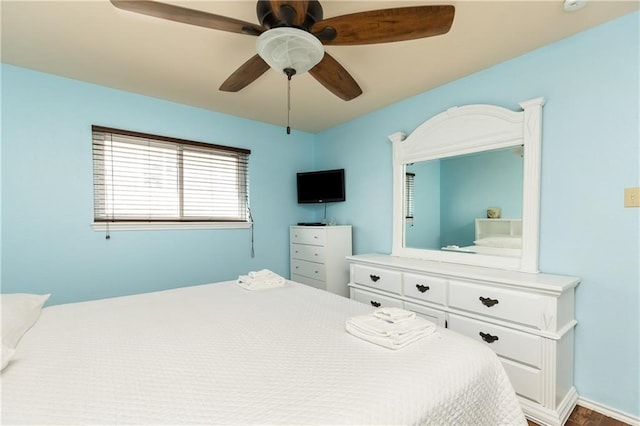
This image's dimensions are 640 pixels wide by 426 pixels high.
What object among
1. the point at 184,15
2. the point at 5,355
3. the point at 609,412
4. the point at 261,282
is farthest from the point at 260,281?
the point at 609,412

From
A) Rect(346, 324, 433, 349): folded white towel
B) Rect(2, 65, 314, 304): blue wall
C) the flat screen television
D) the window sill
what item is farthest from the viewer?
the flat screen television

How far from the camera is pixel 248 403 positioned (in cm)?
79

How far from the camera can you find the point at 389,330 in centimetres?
115

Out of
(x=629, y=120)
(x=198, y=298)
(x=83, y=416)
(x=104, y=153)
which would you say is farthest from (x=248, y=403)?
(x=104, y=153)

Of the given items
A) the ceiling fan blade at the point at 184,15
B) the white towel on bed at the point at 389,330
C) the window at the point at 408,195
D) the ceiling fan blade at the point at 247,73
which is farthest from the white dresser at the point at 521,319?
the ceiling fan blade at the point at 184,15

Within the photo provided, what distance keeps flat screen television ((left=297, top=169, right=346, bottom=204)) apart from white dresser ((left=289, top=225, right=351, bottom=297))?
38 cm

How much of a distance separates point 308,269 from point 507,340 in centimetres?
200

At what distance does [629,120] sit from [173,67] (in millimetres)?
2929

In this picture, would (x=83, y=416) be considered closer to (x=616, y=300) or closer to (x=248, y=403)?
(x=248, y=403)

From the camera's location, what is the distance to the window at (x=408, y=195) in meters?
2.70

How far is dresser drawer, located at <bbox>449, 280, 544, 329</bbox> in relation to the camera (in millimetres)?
1608

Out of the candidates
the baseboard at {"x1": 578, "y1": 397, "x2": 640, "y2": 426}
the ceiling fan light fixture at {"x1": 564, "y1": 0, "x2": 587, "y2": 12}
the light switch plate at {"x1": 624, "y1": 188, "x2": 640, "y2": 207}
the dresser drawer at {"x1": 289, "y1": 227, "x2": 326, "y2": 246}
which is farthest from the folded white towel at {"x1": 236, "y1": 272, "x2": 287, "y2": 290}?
the ceiling fan light fixture at {"x1": 564, "y1": 0, "x2": 587, "y2": 12}

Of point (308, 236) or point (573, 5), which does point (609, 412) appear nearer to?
point (573, 5)

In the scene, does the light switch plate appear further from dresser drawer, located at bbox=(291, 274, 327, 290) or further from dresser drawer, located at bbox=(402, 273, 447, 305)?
dresser drawer, located at bbox=(291, 274, 327, 290)
